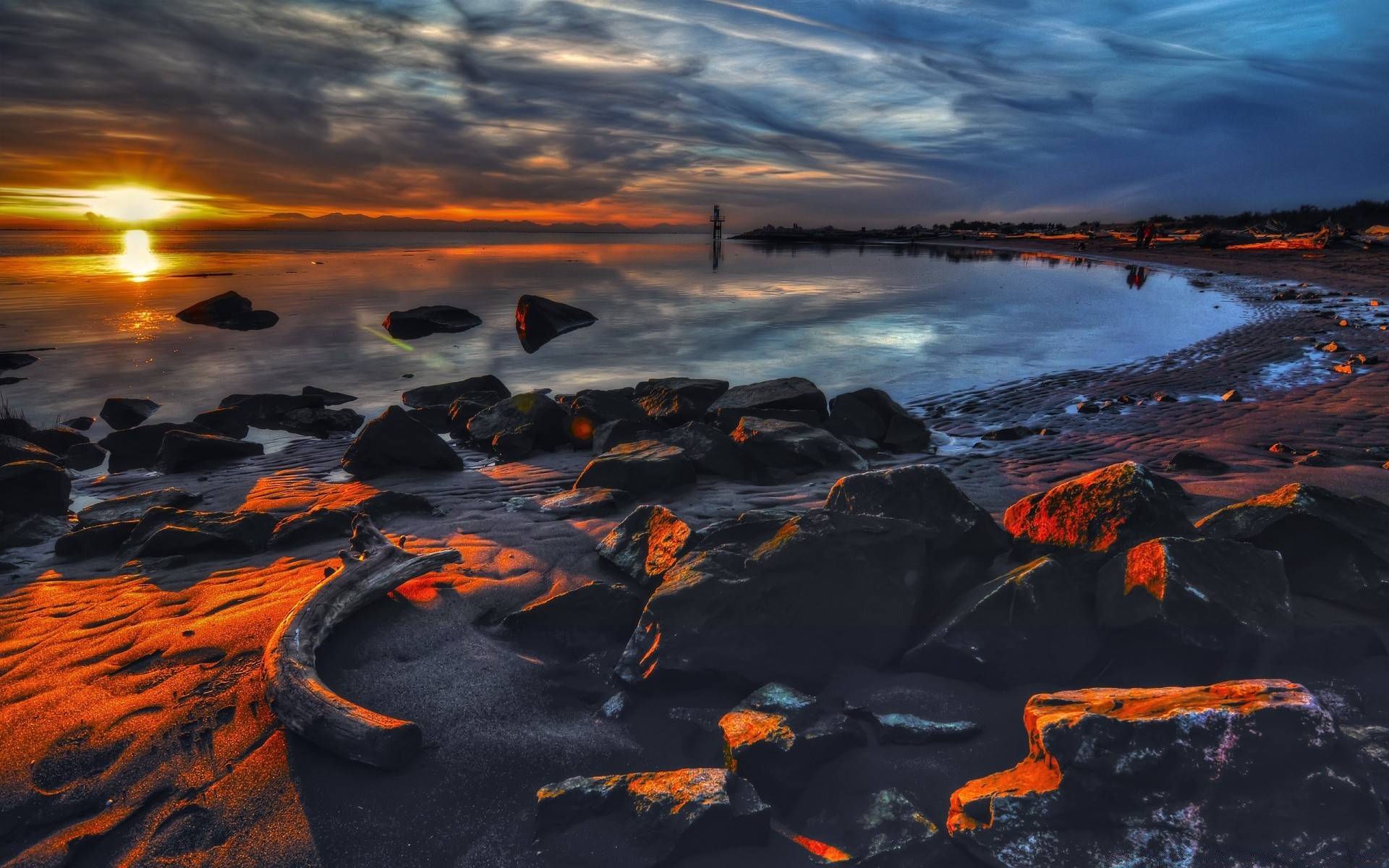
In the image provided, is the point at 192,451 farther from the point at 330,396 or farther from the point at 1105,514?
the point at 1105,514

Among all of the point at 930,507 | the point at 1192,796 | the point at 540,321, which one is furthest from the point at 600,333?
the point at 1192,796

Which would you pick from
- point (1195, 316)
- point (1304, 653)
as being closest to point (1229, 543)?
point (1304, 653)

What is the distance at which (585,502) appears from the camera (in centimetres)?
623

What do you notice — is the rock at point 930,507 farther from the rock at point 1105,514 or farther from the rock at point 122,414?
the rock at point 122,414

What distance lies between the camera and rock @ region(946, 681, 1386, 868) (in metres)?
2.23

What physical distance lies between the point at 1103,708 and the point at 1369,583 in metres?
2.27

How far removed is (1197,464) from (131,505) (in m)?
11.0

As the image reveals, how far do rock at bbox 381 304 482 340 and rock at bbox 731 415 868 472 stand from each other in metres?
17.5

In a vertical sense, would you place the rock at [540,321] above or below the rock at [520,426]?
above

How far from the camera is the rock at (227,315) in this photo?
23484mm

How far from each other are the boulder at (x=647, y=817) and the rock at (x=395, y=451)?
20.3 ft

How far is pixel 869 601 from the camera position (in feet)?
12.1

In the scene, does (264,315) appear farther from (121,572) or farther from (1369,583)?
(1369,583)

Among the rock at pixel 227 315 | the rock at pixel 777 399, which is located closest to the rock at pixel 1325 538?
the rock at pixel 777 399
